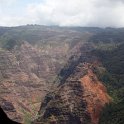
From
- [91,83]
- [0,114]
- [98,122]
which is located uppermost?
[0,114]

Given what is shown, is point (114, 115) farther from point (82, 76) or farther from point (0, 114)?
point (0, 114)

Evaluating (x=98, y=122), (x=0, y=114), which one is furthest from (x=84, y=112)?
(x=0, y=114)

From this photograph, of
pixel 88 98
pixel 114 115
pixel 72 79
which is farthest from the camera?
pixel 72 79

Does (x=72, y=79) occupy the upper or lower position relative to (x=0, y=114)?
lower

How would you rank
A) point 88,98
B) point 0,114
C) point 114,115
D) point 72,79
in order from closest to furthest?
point 0,114 < point 114,115 < point 88,98 < point 72,79

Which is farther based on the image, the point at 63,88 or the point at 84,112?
the point at 63,88

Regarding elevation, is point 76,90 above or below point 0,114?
below

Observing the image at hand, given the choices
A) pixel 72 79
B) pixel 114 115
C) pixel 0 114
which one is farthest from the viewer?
pixel 72 79

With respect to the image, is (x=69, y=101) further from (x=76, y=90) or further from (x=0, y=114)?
(x=0, y=114)

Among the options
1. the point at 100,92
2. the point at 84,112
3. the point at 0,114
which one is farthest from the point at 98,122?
the point at 0,114
